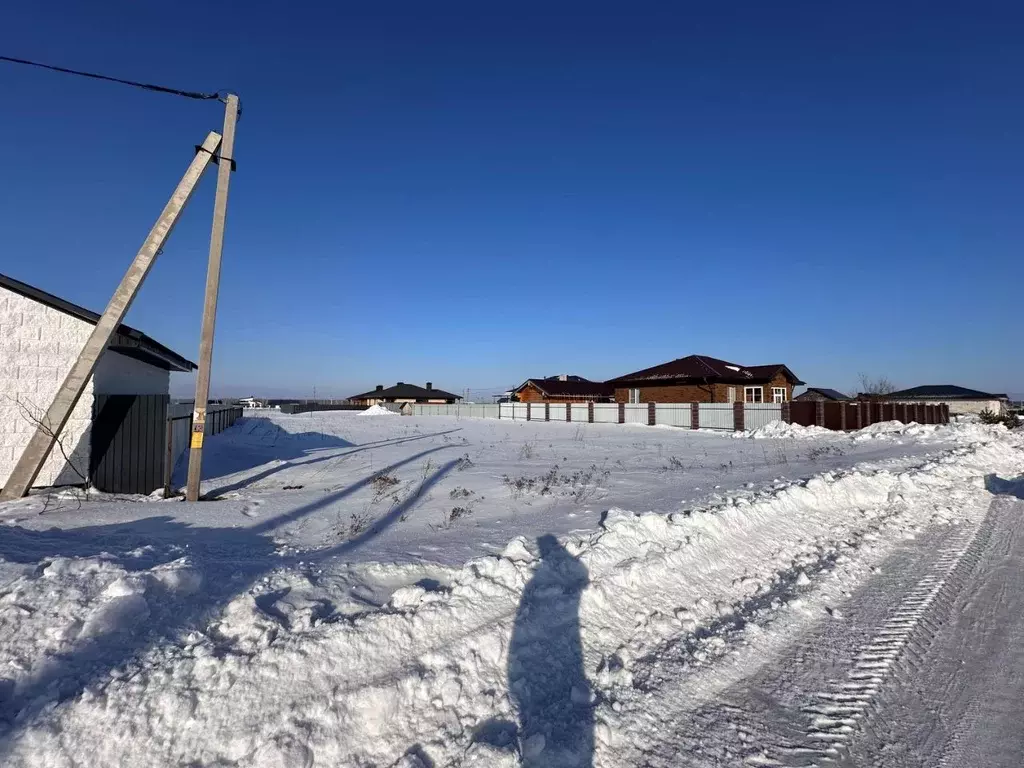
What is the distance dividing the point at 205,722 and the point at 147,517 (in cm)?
517

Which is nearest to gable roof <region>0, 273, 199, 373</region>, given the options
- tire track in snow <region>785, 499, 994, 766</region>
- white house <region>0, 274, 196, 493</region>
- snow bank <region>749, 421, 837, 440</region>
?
white house <region>0, 274, 196, 493</region>

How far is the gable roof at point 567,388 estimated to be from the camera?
5353cm

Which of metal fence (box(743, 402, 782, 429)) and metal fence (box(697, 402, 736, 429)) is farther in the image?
metal fence (box(697, 402, 736, 429))

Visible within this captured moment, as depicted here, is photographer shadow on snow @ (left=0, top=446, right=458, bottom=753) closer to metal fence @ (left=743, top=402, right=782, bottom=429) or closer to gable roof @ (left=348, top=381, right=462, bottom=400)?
metal fence @ (left=743, top=402, right=782, bottom=429)

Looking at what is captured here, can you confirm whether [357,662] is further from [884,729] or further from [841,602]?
[841,602]

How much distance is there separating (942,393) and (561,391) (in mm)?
59121

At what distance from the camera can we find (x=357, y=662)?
3324 millimetres

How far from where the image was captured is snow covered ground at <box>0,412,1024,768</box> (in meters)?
2.80

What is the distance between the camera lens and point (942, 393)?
3034 inches

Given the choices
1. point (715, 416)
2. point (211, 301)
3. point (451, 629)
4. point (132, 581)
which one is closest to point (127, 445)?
point (211, 301)

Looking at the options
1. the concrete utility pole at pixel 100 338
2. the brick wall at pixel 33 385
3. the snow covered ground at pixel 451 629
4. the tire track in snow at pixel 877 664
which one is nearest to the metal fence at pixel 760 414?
the snow covered ground at pixel 451 629

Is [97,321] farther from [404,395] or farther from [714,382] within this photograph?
[404,395]

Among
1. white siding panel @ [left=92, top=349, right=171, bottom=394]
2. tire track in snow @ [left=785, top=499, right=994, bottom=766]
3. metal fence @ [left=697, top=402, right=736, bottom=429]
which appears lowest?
tire track in snow @ [left=785, top=499, right=994, bottom=766]

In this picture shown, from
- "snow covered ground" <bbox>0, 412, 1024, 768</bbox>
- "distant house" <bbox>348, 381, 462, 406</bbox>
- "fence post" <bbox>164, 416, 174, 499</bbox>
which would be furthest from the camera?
"distant house" <bbox>348, 381, 462, 406</bbox>
